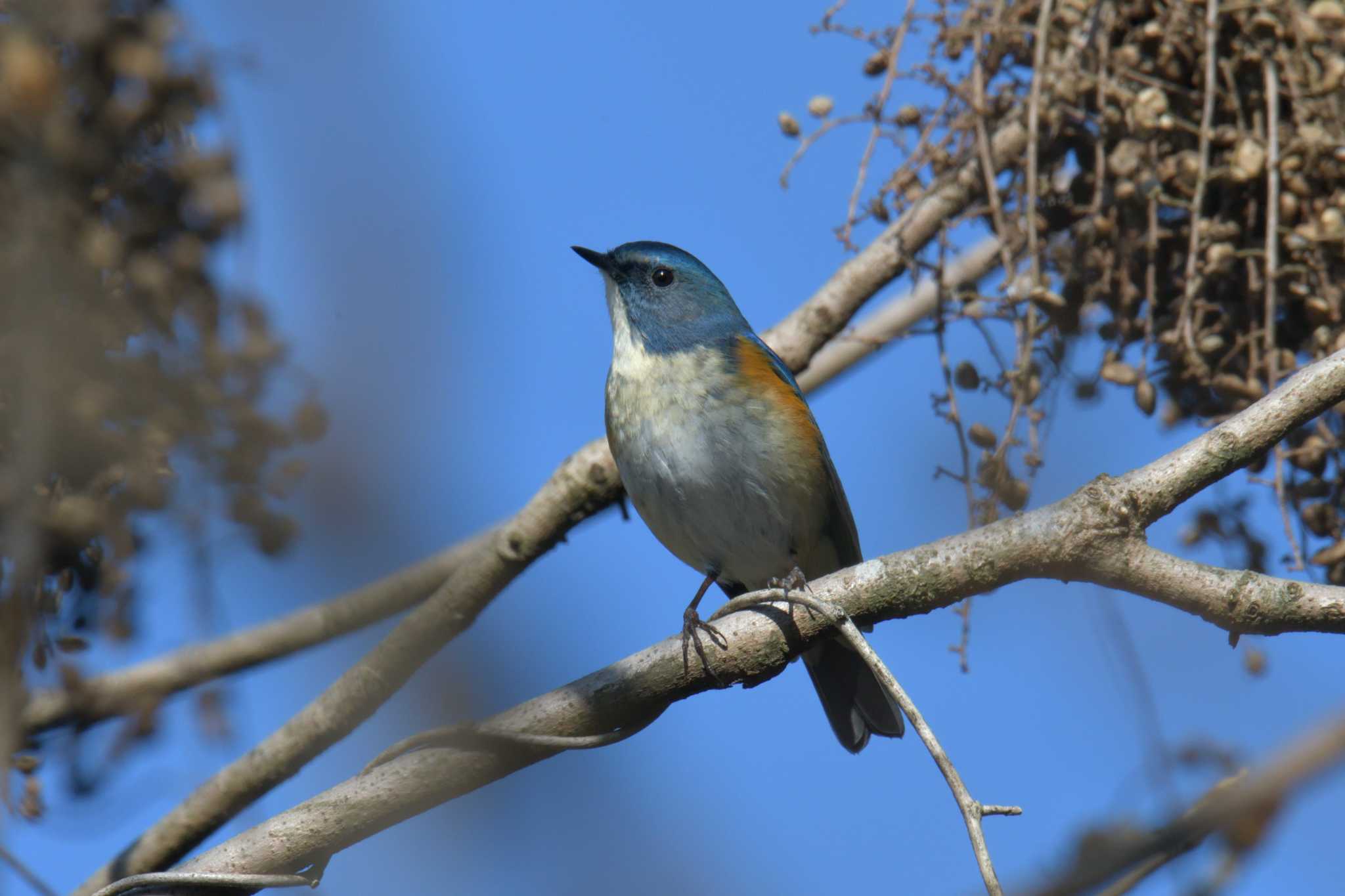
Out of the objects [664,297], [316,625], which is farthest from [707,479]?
[316,625]

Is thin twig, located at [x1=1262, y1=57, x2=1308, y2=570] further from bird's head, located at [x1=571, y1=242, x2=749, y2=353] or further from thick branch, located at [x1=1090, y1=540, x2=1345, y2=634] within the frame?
bird's head, located at [x1=571, y1=242, x2=749, y2=353]

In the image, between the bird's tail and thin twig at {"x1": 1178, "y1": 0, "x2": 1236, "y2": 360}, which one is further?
the bird's tail

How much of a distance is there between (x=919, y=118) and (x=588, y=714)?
2031mm

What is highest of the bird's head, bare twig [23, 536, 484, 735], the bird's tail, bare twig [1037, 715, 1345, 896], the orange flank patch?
the bird's head

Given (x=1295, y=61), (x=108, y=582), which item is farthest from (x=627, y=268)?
(x=108, y=582)

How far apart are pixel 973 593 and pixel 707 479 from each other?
1444 millimetres

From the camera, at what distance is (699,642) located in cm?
254

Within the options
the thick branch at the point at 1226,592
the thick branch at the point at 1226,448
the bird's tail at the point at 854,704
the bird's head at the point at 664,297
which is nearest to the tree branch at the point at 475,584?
the bird's head at the point at 664,297

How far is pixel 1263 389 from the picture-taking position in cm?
324

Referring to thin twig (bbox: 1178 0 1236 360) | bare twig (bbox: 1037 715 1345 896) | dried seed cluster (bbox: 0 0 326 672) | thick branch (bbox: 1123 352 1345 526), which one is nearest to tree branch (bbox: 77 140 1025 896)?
thin twig (bbox: 1178 0 1236 360)

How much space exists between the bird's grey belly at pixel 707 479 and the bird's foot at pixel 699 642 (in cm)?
112

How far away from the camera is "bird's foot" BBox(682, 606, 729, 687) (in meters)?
2.50

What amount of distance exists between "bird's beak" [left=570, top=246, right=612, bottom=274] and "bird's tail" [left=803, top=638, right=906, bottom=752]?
1663 millimetres

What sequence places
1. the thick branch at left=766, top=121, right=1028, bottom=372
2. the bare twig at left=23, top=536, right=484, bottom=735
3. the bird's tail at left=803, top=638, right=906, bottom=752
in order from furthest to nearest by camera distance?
the bird's tail at left=803, top=638, right=906, bottom=752
the thick branch at left=766, top=121, right=1028, bottom=372
the bare twig at left=23, top=536, right=484, bottom=735
